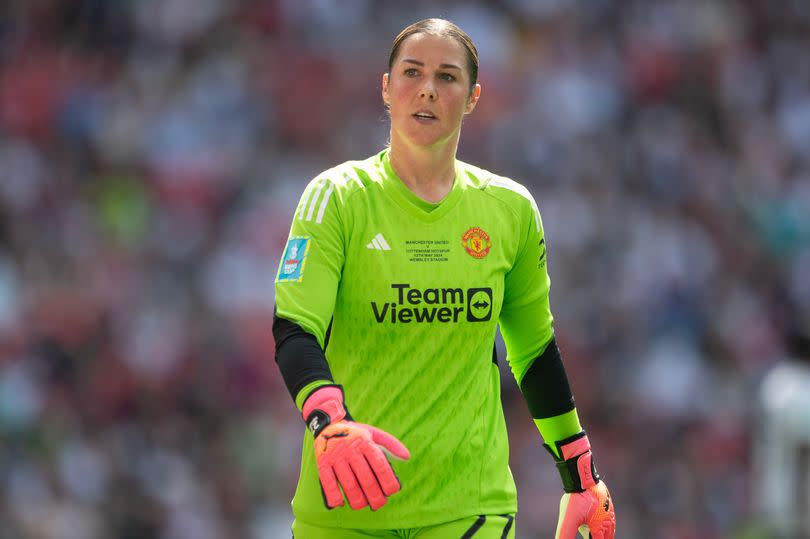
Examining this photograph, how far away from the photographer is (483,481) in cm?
440

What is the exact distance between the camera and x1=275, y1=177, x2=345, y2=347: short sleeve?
4.11 metres

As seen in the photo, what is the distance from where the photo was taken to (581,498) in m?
4.71

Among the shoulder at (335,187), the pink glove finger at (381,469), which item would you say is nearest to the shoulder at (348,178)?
the shoulder at (335,187)

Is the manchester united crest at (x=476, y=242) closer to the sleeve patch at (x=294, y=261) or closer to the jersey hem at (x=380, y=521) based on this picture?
the sleeve patch at (x=294, y=261)

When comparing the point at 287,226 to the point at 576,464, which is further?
the point at 287,226

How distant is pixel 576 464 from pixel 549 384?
28 cm

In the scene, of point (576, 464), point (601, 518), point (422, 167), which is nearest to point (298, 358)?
point (422, 167)

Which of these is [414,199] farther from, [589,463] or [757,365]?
[757,365]

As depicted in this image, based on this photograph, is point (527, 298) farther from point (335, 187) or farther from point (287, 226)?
point (287, 226)

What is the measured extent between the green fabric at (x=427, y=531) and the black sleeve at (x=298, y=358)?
53 cm

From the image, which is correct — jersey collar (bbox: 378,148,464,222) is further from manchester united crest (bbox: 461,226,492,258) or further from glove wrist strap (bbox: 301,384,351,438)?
glove wrist strap (bbox: 301,384,351,438)

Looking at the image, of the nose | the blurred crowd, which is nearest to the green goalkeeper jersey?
the nose

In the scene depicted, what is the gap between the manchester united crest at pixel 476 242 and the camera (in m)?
4.41

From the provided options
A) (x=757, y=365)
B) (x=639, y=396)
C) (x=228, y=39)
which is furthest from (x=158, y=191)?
(x=757, y=365)
